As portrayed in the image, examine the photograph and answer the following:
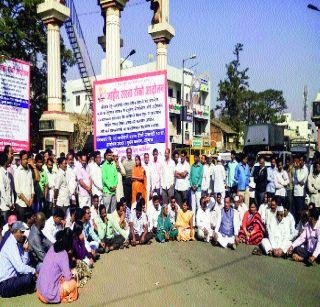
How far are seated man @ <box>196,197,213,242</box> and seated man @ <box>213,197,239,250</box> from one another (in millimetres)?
285

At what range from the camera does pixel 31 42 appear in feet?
49.2

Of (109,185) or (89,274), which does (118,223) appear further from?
(89,274)

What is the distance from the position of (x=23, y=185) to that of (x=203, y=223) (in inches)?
154

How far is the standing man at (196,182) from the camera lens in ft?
30.3

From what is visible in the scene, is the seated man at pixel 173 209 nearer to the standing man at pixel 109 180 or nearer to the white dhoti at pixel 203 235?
the white dhoti at pixel 203 235

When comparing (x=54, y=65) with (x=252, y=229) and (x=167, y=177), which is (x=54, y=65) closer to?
(x=167, y=177)

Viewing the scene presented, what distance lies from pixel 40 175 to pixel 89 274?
9.47 feet

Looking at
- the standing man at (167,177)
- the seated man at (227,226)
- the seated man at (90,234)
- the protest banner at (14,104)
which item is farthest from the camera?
the standing man at (167,177)

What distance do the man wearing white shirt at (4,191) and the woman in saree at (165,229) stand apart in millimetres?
3134

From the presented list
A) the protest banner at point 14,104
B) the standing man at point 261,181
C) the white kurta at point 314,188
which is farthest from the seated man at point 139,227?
the white kurta at point 314,188

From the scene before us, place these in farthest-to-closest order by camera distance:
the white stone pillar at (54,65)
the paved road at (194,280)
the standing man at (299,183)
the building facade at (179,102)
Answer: the building facade at (179,102) → the white stone pillar at (54,65) → the standing man at (299,183) → the paved road at (194,280)

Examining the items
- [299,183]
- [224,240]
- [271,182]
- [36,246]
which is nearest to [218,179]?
[271,182]

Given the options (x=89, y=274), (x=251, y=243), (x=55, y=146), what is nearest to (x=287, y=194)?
(x=251, y=243)

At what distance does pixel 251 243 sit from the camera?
8.05 meters
